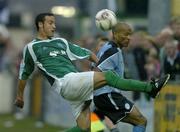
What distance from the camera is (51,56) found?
1025 cm

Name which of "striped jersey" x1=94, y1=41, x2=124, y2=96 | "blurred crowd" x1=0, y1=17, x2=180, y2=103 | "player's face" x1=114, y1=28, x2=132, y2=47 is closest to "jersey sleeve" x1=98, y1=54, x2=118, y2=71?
"striped jersey" x1=94, y1=41, x2=124, y2=96

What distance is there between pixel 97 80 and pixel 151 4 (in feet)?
21.2

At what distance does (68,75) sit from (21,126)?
7668 millimetres

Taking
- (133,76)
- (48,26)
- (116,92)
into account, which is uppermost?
(48,26)

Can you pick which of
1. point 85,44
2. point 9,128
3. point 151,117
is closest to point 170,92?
point 151,117

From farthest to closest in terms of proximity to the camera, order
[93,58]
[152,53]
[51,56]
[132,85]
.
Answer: [152,53]
[93,58]
[51,56]
[132,85]

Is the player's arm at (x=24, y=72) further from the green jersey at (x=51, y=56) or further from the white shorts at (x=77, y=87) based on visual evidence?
the white shorts at (x=77, y=87)

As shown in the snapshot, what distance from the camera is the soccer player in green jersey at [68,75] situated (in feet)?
32.4

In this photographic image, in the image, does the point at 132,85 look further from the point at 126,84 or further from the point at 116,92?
the point at 116,92

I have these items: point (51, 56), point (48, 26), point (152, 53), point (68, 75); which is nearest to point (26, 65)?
point (51, 56)

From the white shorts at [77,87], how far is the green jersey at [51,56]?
15cm

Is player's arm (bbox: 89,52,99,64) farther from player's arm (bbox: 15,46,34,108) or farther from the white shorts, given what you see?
player's arm (bbox: 15,46,34,108)

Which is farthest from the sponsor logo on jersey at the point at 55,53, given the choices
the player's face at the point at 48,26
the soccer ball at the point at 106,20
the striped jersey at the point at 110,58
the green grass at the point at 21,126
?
the green grass at the point at 21,126

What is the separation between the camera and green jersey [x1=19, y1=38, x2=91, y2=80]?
1017 centimetres
